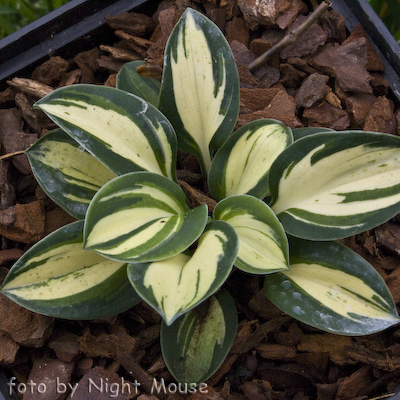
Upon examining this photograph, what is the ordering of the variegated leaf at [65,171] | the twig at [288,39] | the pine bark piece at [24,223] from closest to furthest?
the variegated leaf at [65,171] → the pine bark piece at [24,223] → the twig at [288,39]

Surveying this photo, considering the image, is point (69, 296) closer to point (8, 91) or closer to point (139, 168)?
point (139, 168)

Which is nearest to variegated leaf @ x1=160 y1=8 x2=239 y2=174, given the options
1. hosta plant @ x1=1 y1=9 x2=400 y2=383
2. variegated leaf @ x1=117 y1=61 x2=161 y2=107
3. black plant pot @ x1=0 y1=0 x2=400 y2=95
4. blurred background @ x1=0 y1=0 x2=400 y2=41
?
hosta plant @ x1=1 y1=9 x2=400 y2=383

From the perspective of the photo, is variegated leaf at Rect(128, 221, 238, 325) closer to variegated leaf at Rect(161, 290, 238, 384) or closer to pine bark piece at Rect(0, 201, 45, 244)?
variegated leaf at Rect(161, 290, 238, 384)

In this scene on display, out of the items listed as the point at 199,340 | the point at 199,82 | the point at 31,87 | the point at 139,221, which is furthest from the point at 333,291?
the point at 31,87

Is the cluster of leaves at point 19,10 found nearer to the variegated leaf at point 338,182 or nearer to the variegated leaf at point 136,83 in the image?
the variegated leaf at point 136,83

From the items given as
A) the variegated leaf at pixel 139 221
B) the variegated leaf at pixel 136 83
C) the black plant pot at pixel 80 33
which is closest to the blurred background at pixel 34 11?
the black plant pot at pixel 80 33

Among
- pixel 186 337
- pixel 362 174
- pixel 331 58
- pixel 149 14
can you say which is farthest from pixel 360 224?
pixel 149 14

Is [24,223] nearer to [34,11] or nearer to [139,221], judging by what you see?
[139,221]
